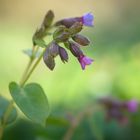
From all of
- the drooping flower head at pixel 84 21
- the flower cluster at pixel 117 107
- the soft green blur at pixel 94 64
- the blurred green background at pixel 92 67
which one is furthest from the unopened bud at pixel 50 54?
the soft green blur at pixel 94 64

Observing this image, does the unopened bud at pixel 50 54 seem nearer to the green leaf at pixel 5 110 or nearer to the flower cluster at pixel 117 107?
the green leaf at pixel 5 110

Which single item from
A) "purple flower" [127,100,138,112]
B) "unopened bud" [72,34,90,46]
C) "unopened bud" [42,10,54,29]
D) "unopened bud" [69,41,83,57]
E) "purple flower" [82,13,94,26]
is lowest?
"unopened bud" [69,41,83,57]

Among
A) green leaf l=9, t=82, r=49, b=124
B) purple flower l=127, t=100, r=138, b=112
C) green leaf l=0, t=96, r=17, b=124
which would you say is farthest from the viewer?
purple flower l=127, t=100, r=138, b=112

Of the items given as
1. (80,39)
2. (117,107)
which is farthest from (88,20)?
(117,107)

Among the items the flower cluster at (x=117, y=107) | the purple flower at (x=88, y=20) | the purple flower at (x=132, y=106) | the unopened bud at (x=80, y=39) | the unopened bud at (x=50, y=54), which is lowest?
the unopened bud at (x=50, y=54)

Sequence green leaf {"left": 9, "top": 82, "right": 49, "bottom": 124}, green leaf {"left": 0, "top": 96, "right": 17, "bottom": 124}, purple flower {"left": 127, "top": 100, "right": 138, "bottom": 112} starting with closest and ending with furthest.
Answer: green leaf {"left": 9, "top": 82, "right": 49, "bottom": 124}, green leaf {"left": 0, "top": 96, "right": 17, "bottom": 124}, purple flower {"left": 127, "top": 100, "right": 138, "bottom": 112}

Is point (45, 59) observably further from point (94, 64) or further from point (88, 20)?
point (94, 64)

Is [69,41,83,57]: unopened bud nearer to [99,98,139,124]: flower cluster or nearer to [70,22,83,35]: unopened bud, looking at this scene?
[70,22,83,35]: unopened bud

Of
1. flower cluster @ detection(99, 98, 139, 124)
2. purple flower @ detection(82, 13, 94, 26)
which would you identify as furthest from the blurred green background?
purple flower @ detection(82, 13, 94, 26)
